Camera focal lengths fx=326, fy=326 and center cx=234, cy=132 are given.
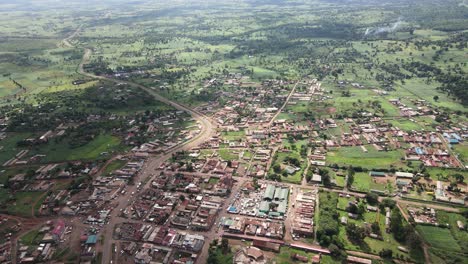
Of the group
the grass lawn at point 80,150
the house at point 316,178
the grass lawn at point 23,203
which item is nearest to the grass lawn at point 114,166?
the grass lawn at point 80,150

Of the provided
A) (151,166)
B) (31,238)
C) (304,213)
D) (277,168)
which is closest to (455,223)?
(304,213)

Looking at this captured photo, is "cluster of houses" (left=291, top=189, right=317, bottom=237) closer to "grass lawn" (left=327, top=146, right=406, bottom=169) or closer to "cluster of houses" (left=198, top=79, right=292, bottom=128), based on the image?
"grass lawn" (left=327, top=146, right=406, bottom=169)

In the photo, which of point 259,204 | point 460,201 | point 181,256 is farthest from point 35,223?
point 460,201

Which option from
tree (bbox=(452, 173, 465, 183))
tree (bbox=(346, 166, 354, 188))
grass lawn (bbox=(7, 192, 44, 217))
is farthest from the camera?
tree (bbox=(346, 166, 354, 188))

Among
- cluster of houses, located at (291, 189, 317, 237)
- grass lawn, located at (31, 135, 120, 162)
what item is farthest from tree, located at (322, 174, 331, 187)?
grass lawn, located at (31, 135, 120, 162)

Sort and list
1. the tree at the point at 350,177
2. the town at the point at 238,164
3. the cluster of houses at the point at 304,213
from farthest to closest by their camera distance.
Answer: the tree at the point at 350,177
the cluster of houses at the point at 304,213
the town at the point at 238,164

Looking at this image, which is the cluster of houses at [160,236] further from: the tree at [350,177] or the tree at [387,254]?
the tree at [350,177]

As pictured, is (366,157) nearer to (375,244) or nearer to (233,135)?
(375,244)

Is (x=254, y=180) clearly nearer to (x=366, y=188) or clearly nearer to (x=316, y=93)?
(x=366, y=188)
